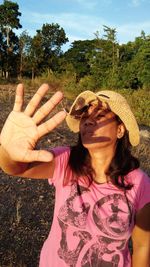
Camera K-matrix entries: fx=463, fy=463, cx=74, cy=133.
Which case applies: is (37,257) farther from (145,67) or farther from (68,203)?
(145,67)

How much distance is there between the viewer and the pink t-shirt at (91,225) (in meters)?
1.90

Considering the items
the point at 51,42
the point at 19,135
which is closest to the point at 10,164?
the point at 19,135

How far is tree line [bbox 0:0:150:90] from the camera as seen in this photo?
2158 centimetres

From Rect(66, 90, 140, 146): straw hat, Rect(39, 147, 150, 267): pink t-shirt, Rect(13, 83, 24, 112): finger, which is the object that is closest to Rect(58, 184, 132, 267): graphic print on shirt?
Rect(39, 147, 150, 267): pink t-shirt

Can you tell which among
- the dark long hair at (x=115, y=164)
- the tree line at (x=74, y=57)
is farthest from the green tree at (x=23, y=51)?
the dark long hair at (x=115, y=164)

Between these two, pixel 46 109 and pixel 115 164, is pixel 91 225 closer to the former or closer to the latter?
pixel 115 164

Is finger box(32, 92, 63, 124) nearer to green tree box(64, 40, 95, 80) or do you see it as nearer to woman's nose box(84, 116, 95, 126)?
woman's nose box(84, 116, 95, 126)

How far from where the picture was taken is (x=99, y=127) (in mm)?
2037

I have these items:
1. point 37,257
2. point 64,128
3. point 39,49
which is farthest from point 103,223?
point 39,49

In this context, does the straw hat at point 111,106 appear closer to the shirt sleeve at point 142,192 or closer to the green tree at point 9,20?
the shirt sleeve at point 142,192

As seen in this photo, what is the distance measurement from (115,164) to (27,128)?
59 cm

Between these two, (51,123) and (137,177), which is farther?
(137,177)

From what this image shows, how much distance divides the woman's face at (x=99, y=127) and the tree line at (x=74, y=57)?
17.9 meters

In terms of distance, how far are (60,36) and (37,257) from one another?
44.1 meters
